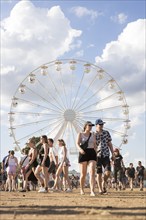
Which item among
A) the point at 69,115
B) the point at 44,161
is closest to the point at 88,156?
the point at 44,161

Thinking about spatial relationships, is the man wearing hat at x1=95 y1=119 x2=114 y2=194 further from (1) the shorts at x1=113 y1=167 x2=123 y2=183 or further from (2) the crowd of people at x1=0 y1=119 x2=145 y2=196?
(1) the shorts at x1=113 y1=167 x2=123 y2=183

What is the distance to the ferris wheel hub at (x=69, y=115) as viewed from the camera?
121 feet

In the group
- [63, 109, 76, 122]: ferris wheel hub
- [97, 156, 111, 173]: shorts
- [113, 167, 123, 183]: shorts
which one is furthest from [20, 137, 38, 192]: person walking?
[63, 109, 76, 122]: ferris wheel hub

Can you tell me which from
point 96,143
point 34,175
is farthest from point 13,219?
point 34,175

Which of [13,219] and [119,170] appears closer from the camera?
[13,219]

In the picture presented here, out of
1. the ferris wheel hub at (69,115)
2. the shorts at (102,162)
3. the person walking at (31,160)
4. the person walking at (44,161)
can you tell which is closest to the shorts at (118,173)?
the person walking at (31,160)

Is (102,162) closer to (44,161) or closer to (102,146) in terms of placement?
(102,146)

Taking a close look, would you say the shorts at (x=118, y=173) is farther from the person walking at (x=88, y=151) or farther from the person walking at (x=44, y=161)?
the person walking at (x=88, y=151)

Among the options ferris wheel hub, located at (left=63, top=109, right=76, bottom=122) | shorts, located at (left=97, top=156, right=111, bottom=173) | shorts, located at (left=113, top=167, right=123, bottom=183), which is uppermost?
ferris wheel hub, located at (left=63, top=109, right=76, bottom=122)

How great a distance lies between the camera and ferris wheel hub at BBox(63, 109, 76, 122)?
36969 millimetres

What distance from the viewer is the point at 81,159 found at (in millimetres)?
10805

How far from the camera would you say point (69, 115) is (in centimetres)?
3712

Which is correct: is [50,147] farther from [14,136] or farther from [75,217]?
[14,136]

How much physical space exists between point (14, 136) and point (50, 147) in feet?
75.9
